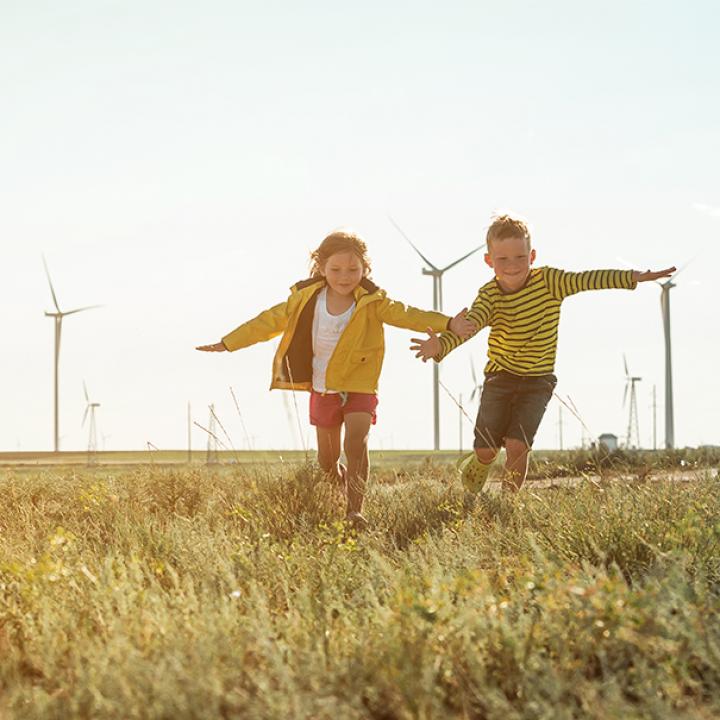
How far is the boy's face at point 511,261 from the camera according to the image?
7.54m

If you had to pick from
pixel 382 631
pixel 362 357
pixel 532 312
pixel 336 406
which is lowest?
pixel 382 631

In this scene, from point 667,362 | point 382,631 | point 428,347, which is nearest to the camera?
point 382,631

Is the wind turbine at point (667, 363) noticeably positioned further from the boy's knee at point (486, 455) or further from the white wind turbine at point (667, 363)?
the boy's knee at point (486, 455)

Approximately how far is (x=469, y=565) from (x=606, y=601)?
119 cm

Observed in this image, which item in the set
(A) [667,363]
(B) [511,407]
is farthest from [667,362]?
(B) [511,407]

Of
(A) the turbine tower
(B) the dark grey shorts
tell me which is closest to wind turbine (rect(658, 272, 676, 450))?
(A) the turbine tower

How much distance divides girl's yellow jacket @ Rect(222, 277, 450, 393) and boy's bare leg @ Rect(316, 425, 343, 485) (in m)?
0.36

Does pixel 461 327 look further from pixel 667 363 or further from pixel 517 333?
pixel 667 363

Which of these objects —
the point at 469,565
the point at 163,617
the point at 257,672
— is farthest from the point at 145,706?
the point at 469,565

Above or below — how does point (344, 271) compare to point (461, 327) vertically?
above

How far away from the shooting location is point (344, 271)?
744 cm

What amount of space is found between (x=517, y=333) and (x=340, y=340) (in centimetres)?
129

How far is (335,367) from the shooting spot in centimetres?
736

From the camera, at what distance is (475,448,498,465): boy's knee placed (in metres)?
7.76
